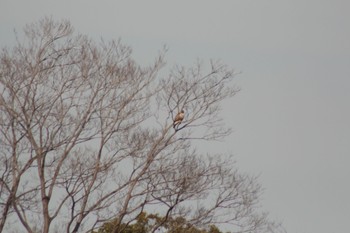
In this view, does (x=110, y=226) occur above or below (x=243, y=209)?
above

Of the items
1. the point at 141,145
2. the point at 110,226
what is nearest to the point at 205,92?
the point at 141,145

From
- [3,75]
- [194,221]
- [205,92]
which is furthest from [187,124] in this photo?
[3,75]

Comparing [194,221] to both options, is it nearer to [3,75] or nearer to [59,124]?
[59,124]

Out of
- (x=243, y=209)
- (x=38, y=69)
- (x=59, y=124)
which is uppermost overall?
(x=38, y=69)

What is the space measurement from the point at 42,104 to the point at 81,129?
3.10 ft

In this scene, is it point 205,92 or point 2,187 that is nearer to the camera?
point 2,187

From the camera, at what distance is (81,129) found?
13.6 m

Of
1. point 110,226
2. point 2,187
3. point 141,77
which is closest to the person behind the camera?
point 2,187

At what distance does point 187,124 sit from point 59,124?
8.60 ft

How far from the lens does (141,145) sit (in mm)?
13859

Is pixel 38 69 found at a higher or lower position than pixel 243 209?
higher

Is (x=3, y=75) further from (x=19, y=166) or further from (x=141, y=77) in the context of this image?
(x=141, y=77)

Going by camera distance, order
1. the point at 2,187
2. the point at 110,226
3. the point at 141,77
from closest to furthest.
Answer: the point at 2,187, the point at 141,77, the point at 110,226

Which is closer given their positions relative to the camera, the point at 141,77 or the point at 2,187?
the point at 2,187
